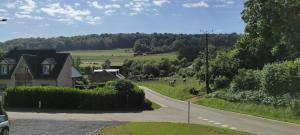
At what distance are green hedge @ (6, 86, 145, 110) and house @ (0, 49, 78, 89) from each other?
1606cm

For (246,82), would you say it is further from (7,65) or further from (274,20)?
(7,65)

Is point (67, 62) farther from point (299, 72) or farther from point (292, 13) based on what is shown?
point (292, 13)

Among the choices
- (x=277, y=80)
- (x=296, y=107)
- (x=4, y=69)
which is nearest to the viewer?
(x=296, y=107)

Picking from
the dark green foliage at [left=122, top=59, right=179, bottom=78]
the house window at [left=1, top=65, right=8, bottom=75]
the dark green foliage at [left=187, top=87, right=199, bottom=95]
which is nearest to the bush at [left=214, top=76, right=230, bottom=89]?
the dark green foliage at [left=187, top=87, right=199, bottom=95]

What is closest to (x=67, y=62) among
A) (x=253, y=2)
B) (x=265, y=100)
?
(x=265, y=100)

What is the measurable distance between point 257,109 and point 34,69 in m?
32.9

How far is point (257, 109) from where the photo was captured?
54.6m

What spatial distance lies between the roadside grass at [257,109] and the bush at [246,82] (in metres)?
2.76

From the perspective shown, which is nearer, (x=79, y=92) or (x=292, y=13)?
(x=292, y=13)

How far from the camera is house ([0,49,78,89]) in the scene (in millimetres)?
74688

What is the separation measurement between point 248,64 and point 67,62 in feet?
83.6

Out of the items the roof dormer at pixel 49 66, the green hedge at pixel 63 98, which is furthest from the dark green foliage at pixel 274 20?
the roof dormer at pixel 49 66

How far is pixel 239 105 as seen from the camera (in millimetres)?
60000

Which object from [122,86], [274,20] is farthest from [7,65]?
[274,20]
